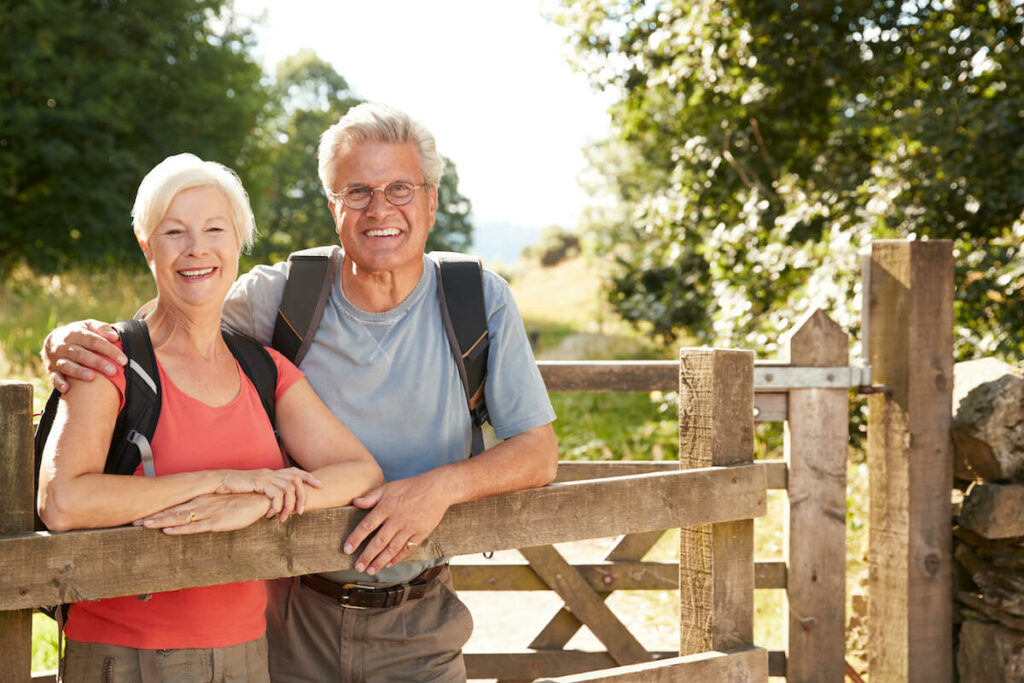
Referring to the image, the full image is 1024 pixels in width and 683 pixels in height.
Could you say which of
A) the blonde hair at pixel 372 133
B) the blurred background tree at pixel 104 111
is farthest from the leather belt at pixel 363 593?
the blurred background tree at pixel 104 111

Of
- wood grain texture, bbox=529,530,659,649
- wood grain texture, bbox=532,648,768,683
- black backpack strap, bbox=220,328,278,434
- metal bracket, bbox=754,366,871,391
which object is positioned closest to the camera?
black backpack strap, bbox=220,328,278,434

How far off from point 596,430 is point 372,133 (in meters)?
9.47

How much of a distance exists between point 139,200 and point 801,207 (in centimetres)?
637

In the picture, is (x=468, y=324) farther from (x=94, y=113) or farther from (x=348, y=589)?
(x=94, y=113)

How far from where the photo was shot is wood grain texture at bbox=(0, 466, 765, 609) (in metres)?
1.81

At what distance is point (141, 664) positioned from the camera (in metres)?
1.98

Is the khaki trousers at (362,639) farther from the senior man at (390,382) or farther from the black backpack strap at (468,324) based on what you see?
the black backpack strap at (468,324)

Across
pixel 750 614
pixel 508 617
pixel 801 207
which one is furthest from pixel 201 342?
pixel 801 207

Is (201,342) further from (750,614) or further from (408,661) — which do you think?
(750,614)

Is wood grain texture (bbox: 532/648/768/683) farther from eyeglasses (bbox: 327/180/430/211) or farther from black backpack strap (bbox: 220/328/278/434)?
eyeglasses (bbox: 327/180/430/211)

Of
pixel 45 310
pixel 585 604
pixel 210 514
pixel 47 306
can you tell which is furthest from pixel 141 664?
pixel 47 306

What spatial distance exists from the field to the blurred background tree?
91.7 inches

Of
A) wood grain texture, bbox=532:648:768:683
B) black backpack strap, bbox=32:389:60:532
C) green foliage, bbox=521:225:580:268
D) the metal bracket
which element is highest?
green foliage, bbox=521:225:580:268

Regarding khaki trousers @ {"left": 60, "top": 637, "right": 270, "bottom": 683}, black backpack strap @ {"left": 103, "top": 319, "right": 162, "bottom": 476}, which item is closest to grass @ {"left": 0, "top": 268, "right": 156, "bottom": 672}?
khaki trousers @ {"left": 60, "top": 637, "right": 270, "bottom": 683}
